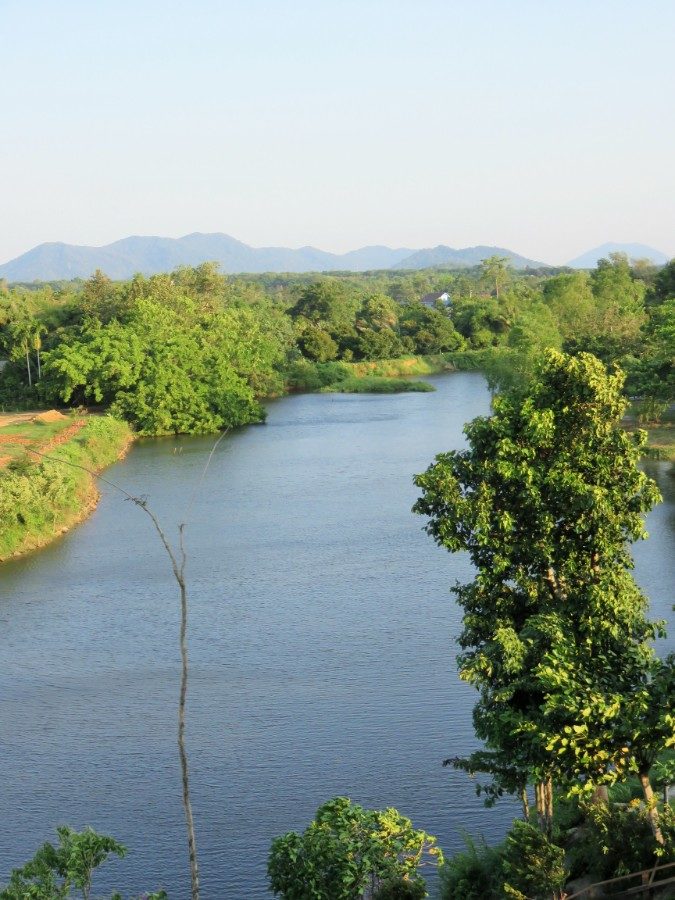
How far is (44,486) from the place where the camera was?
2973cm

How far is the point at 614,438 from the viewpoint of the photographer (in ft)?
36.2

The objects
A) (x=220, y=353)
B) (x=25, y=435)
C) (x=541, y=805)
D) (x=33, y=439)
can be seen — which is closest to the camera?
(x=541, y=805)

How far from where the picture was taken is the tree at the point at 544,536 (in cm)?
1014

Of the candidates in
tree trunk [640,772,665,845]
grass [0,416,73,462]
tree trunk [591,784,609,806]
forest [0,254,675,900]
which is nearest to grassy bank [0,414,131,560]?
grass [0,416,73,462]

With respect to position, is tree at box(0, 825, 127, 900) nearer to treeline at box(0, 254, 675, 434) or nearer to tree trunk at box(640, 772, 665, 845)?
tree trunk at box(640, 772, 665, 845)

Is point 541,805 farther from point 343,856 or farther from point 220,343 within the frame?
point 220,343

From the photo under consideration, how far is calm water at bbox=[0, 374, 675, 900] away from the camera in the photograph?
46.2 ft

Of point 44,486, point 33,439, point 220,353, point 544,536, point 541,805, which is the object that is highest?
point 220,353

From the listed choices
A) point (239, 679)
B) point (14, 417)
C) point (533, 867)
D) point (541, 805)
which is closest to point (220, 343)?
point (14, 417)

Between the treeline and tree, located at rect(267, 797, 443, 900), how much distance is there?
97.2 feet

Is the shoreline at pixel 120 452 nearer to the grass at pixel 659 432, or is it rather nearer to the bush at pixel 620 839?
the grass at pixel 659 432

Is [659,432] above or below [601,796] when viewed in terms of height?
above

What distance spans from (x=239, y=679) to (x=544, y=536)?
893 centimetres

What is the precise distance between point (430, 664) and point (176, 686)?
4.31 m
